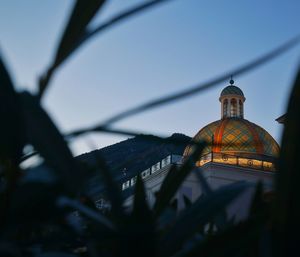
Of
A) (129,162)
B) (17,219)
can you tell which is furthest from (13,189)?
(129,162)

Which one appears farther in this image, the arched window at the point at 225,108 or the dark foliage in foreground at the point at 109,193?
the arched window at the point at 225,108

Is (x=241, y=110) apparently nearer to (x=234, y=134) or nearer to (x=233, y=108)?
(x=233, y=108)

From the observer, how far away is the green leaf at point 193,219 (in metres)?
0.40

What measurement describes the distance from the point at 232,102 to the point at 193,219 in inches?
912

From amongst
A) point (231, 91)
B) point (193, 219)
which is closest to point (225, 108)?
point (231, 91)

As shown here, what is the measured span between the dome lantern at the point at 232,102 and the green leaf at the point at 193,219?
2243cm

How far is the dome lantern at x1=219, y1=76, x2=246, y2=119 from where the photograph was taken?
22.8m

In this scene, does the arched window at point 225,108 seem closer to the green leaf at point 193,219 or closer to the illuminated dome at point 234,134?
the illuminated dome at point 234,134

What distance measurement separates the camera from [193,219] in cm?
41

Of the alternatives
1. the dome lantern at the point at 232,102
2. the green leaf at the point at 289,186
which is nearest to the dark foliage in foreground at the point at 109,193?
the green leaf at the point at 289,186

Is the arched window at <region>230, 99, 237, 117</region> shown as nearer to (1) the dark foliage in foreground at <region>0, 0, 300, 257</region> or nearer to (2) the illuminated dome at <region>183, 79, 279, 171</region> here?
(2) the illuminated dome at <region>183, 79, 279, 171</region>

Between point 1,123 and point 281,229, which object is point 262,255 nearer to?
point 281,229

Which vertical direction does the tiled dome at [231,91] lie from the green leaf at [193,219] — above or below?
above

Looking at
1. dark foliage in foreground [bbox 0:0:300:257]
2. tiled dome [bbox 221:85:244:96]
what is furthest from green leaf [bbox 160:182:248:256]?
tiled dome [bbox 221:85:244:96]
